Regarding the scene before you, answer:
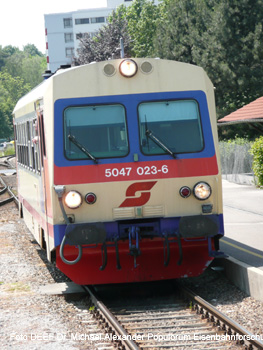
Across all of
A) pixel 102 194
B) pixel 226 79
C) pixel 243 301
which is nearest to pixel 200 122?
pixel 102 194

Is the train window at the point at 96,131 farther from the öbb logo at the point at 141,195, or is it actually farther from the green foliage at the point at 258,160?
the green foliage at the point at 258,160

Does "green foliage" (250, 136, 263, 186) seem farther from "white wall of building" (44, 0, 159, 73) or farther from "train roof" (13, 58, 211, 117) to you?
"white wall of building" (44, 0, 159, 73)

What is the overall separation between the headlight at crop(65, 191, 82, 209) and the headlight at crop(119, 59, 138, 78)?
5.50ft

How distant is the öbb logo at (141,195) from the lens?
906cm

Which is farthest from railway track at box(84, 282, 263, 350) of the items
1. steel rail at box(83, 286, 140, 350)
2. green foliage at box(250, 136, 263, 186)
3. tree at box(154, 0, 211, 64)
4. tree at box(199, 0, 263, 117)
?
tree at box(154, 0, 211, 64)

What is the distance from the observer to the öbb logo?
9.06m

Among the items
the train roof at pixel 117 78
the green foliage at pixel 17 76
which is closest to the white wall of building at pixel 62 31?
the green foliage at pixel 17 76

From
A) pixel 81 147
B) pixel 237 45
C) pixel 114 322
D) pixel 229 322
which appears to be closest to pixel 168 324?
pixel 114 322

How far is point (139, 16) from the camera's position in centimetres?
7069

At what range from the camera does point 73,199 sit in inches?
351

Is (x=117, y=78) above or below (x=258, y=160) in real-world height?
above

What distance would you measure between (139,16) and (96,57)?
16733 millimetres

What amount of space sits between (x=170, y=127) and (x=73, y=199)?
1564mm

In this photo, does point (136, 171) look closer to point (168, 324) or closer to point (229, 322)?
point (168, 324)
